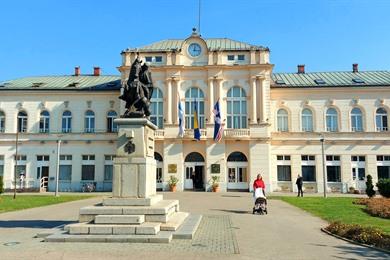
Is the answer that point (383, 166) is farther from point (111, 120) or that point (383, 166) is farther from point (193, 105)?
point (111, 120)

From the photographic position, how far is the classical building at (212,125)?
3816 centimetres

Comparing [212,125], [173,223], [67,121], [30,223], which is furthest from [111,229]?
[67,121]

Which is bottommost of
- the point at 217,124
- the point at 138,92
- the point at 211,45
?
the point at 138,92

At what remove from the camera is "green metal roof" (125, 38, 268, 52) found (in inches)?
1578

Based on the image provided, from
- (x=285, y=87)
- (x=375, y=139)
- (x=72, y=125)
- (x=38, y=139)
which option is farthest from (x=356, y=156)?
(x=38, y=139)

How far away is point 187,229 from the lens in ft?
39.5

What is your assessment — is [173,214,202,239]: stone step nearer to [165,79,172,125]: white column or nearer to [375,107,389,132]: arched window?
[165,79,172,125]: white column

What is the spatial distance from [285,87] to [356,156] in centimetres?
1005

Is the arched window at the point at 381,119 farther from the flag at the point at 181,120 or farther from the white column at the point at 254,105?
the flag at the point at 181,120

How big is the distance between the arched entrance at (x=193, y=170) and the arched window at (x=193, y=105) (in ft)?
10.3

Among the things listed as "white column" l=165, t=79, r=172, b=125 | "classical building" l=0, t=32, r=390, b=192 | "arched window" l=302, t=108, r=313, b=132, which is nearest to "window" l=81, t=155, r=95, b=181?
"classical building" l=0, t=32, r=390, b=192

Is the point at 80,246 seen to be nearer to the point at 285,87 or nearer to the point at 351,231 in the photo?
the point at 351,231

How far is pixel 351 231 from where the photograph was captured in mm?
11594

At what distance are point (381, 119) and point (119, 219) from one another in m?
35.8
